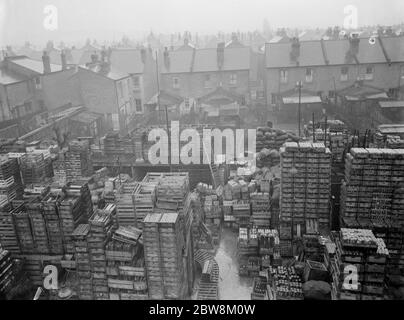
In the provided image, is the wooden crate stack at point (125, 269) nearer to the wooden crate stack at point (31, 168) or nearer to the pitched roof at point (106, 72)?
the wooden crate stack at point (31, 168)

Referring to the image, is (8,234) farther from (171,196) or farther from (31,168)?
(171,196)

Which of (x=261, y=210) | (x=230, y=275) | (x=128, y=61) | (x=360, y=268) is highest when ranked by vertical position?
(x=128, y=61)

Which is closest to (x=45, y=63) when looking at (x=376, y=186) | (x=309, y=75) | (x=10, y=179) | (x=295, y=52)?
(x=10, y=179)

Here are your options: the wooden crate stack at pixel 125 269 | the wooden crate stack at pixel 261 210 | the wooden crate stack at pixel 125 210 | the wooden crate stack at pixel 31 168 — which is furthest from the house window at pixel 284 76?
the wooden crate stack at pixel 125 269

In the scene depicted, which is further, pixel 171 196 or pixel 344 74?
pixel 344 74

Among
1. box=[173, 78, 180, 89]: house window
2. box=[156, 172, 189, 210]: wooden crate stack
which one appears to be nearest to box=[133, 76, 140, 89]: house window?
box=[173, 78, 180, 89]: house window
